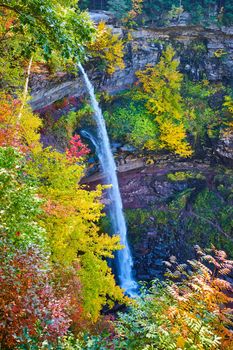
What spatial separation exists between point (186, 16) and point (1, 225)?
19.2m

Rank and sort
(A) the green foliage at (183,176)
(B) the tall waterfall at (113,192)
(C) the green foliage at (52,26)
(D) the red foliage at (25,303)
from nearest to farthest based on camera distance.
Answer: (D) the red foliage at (25,303) < (C) the green foliage at (52,26) < (B) the tall waterfall at (113,192) < (A) the green foliage at (183,176)

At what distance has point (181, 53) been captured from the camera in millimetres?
20391

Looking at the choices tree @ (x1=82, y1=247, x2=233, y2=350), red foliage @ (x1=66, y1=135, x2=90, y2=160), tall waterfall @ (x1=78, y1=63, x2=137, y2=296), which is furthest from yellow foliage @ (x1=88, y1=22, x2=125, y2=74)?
tree @ (x1=82, y1=247, x2=233, y2=350)

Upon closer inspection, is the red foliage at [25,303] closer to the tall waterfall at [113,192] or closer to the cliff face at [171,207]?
the tall waterfall at [113,192]

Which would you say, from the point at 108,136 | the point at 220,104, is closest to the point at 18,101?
the point at 108,136

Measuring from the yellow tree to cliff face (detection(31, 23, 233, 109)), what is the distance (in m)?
1.01

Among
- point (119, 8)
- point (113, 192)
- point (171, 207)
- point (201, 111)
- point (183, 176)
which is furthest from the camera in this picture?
point (201, 111)

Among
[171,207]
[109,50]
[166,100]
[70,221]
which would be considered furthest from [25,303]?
[166,100]

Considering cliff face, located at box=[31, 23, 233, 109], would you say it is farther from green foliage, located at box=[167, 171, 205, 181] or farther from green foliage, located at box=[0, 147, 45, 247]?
green foliage, located at box=[0, 147, 45, 247]

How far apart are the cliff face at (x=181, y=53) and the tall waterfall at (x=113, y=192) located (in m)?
1.53

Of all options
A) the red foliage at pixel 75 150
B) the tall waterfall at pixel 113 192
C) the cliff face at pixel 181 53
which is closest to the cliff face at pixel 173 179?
the cliff face at pixel 181 53

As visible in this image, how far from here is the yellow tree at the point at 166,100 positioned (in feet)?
59.8

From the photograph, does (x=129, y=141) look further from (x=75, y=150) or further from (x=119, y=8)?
(x=119, y=8)

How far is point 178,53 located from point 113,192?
10.6 metres
